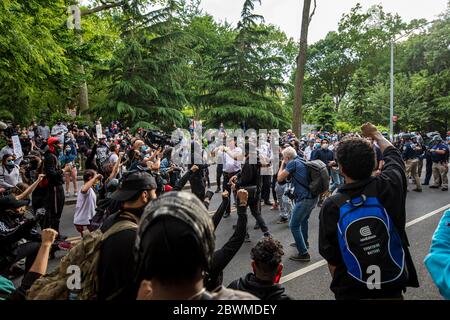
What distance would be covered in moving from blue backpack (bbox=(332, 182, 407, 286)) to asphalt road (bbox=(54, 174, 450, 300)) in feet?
7.58

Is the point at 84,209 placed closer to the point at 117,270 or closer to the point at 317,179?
the point at 317,179

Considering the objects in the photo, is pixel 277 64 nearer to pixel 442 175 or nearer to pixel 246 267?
pixel 442 175

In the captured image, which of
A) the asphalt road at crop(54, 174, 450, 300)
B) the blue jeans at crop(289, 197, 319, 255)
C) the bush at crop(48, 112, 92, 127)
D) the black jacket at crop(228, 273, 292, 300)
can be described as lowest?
the asphalt road at crop(54, 174, 450, 300)

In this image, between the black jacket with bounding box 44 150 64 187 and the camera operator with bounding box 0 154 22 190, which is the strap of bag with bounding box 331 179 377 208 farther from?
the camera operator with bounding box 0 154 22 190

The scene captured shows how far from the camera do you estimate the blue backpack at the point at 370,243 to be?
6.76ft

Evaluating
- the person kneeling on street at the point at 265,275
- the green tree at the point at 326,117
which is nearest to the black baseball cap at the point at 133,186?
the person kneeling on street at the point at 265,275

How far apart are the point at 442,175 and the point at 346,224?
438 inches

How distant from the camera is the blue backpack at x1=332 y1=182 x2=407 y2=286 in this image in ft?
6.76

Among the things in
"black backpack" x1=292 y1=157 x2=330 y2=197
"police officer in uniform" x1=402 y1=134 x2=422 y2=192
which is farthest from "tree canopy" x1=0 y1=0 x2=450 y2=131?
"police officer in uniform" x1=402 y1=134 x2=422 y2=192

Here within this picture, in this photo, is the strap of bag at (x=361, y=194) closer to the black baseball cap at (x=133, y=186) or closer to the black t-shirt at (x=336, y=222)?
the black t-shirt at (x=336, y=222)

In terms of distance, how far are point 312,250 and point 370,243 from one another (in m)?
3.96

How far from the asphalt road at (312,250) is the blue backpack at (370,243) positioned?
2311 mm

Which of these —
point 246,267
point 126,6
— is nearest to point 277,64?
point 126,6
